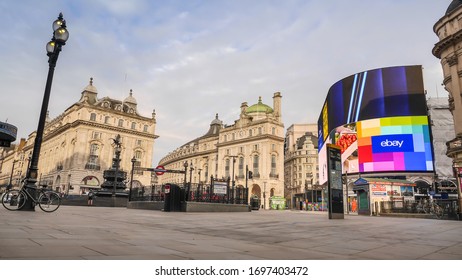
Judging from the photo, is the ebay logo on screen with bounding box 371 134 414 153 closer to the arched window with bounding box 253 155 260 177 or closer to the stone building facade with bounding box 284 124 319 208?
the arched window with bounding box 253 155 260 177

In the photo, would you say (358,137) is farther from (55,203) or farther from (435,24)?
(55,203)

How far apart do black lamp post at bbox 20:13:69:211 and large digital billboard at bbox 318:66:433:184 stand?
4316 cm

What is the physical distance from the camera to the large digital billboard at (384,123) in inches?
1735

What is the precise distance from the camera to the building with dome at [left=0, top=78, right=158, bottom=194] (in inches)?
2514

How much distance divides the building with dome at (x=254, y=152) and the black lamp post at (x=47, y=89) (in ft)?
164

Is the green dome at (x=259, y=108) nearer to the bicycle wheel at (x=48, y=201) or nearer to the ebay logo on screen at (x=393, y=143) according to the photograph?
the ebay logo on screen at (x=393, y=143)

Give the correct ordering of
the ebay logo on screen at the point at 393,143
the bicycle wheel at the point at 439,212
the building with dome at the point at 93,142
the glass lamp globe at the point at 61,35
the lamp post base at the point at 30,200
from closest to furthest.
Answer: the lamp post base at the point at 30,200 < the glass lamp globe at the point at 61,35 < the bicycle wheel at the point at 439,212 < the ebay logo on screen at the point at 393,143 < the building with dome at the point at 93,142

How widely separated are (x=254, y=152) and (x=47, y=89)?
6113 centimetres

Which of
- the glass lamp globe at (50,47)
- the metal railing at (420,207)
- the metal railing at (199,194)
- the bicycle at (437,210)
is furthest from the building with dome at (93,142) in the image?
the bicycle at (437,210)

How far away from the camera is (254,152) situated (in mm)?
72500

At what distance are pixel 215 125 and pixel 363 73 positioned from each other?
185 feet

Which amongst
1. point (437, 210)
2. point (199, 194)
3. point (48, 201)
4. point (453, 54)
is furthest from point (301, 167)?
point (48, 201)

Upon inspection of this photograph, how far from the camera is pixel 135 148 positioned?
71.6 metres

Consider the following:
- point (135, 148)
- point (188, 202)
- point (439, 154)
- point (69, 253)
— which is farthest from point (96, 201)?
point (439, 154)
